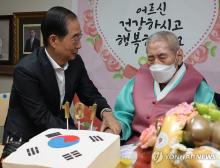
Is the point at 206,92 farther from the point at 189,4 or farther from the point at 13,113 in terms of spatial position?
the point at 13,113

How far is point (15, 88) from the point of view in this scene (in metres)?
1.62

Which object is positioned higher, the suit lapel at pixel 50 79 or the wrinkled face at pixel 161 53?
the wrinkled face at pixel 161 53

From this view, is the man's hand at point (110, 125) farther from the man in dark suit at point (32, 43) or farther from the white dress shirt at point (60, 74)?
the man in dark suit at point (32, 43)

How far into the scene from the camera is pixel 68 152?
2.30 feet

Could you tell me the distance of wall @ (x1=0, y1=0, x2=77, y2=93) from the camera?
8.07 ft

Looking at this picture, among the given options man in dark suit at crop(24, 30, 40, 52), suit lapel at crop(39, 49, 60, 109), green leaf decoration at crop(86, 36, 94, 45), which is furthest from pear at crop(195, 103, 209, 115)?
man in dark suit at crop(24, 30, 40, 52)

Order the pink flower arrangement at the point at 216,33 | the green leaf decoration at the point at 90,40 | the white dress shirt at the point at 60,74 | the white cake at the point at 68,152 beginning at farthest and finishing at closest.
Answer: the green leaf decoration at the point at 90,40
the pink flower arrangement at the point at 216,33
the white dress shirt at the point at 60,74
the white cake at the point at 68,152

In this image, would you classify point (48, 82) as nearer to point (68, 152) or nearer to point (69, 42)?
point (69, 42)

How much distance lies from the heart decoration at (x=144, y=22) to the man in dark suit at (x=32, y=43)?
0.60 m

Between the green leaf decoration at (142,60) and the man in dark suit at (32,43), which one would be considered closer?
the green leaf decoration at (142,60)

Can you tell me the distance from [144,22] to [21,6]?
3.58 feet

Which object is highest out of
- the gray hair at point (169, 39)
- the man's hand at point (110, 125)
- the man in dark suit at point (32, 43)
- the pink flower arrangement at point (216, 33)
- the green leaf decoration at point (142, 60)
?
the pink flower arrangement at point (216, 33)

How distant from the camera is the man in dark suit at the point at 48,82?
1.52 m

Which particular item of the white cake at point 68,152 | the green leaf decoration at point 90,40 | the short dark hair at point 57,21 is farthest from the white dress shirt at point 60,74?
the white cake at point 68,152
